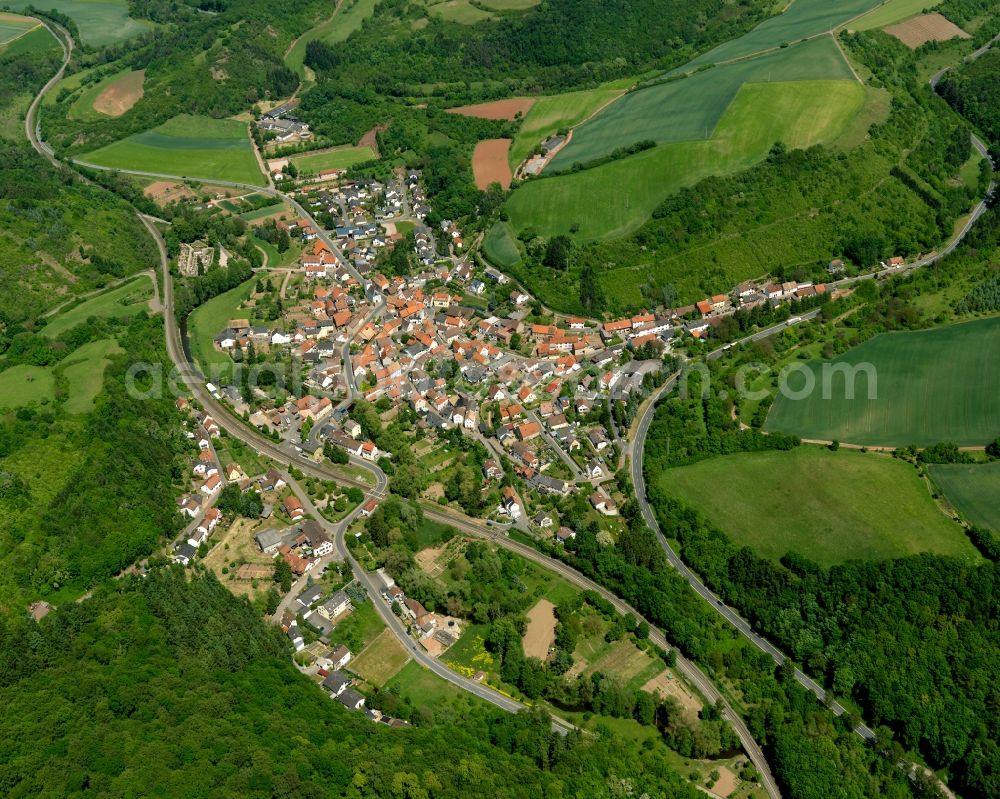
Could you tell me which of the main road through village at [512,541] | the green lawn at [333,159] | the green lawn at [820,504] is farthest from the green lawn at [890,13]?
the green lawn at [820,504]

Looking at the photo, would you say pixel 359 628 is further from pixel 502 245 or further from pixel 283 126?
pixel 283 126

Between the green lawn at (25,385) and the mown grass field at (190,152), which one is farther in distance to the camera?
the mown grass field at (190,152)

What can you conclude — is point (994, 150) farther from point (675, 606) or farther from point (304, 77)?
point (304, 77)

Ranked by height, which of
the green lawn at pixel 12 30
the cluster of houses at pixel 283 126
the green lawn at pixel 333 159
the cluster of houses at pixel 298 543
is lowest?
the cluster of houses at pixel 298 543

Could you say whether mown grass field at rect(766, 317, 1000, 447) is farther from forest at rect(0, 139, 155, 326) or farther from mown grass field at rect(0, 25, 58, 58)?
mown grass field at rect(0, 25, 58, 58)

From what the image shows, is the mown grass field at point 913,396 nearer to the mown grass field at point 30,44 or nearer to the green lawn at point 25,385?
the green lawn at point 25,385

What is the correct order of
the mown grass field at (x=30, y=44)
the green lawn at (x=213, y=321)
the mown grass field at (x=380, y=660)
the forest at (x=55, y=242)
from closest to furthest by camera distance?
1. the mown grass field at (x=380, y=660)
2. the green lawn at (x=213, y=321)
3. the forest at (x=55, y=242)
4. the mown grass field at (x=30, y=44)

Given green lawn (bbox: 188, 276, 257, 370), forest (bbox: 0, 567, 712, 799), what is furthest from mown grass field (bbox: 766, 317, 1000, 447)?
green lawn (bbox: 188, 276, 257, 370)
